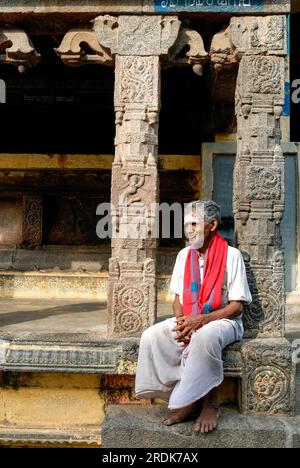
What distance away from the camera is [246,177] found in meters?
4.13

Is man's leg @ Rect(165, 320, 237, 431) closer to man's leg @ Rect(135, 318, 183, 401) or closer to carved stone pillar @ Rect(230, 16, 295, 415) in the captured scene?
man's leg @ Rect(135, 318, 183, 401)

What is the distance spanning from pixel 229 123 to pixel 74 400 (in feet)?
14.5

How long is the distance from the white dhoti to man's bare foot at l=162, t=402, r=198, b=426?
0.11 metres

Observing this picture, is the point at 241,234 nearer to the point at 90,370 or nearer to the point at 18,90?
the point at 90,370

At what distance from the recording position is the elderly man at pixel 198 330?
11.1 ft

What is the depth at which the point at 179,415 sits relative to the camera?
349 centimetres

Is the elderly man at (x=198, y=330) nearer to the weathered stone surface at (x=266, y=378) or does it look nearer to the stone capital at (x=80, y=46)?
the weathered stone surface at (x=266, y=378)

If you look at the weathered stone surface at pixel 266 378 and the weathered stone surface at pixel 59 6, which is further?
the weathered stone surface at pixel 59 6

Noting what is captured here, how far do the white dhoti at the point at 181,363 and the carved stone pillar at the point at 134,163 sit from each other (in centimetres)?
50

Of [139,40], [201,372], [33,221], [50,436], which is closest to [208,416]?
[201,372]

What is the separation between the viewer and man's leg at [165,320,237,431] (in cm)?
334

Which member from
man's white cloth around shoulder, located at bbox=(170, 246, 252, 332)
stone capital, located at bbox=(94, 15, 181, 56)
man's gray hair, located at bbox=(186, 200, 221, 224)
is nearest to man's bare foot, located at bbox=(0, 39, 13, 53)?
stone capital, located at bbox=(94, 15, 181, 56)

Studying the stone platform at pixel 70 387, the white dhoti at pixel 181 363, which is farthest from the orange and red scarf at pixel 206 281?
the stone platform at pixel 70 387

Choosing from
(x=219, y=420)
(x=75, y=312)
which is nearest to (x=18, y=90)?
(x=75, y=312)
